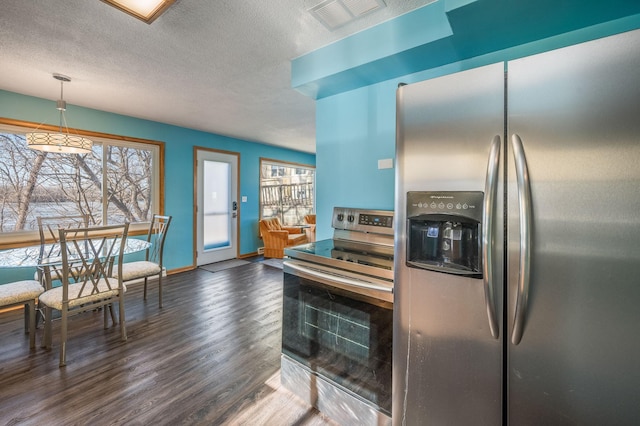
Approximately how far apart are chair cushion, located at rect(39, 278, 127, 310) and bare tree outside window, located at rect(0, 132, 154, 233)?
5.43ft

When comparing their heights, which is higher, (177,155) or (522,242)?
(177,155)

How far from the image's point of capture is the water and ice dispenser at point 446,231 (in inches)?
41.4

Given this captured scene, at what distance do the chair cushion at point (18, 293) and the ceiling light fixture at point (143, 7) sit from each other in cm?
229

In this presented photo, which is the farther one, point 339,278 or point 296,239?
point 296,239

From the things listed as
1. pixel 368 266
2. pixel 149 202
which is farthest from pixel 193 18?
pixel 149 202

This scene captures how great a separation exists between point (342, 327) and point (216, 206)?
448 centimetres

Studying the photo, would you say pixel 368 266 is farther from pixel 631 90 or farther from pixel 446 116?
pixel 631 90

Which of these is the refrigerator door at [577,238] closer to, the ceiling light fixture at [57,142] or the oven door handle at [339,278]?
the oven door handle at [339,278]

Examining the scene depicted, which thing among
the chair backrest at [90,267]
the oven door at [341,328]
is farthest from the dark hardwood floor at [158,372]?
the chair backrest at [90,267]

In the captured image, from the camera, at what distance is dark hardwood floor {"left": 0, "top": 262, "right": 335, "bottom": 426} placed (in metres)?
1.66

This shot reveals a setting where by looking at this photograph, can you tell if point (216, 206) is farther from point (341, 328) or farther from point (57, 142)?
point (341, 328)

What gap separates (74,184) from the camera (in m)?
3.67

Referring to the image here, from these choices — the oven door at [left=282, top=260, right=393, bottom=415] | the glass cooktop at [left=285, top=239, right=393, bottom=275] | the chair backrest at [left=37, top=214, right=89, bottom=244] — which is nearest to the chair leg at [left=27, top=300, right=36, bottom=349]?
the chair backrest at [left=37, top=214, right=89, bottom=244]

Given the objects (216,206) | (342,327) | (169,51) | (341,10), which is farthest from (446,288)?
(216,206)
